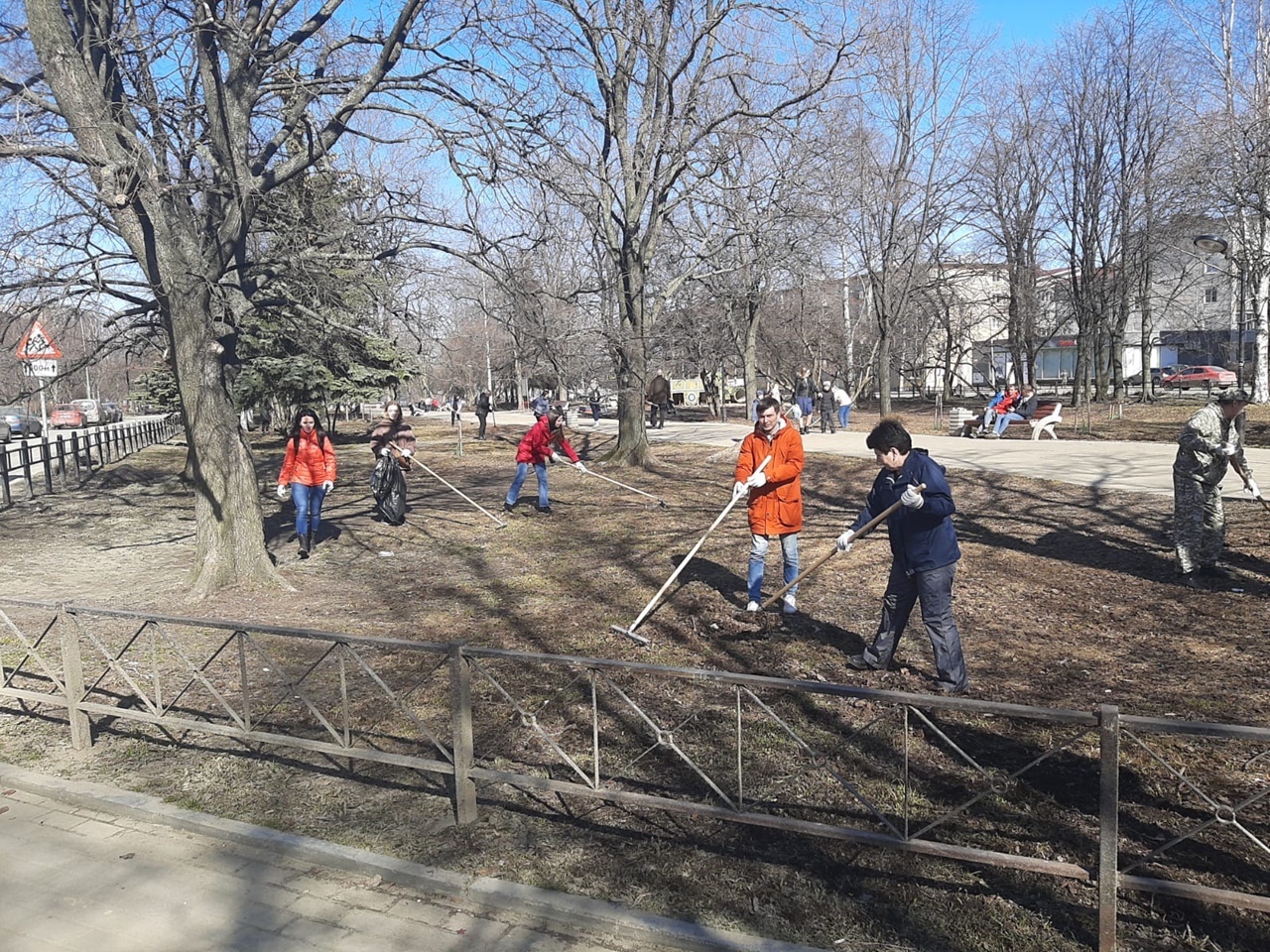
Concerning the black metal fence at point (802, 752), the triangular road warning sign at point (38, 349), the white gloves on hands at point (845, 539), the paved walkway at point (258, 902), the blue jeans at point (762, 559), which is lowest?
the paved walkway at point (258, 902)

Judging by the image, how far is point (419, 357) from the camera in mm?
10781

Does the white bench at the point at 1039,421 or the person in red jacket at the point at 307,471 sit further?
the white bench at the point at 1039,421

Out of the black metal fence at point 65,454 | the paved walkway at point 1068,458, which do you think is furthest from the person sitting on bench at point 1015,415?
the black metal fence at point 65,454

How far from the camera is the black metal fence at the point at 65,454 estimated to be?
50.2 ft

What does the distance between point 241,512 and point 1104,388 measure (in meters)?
33.7

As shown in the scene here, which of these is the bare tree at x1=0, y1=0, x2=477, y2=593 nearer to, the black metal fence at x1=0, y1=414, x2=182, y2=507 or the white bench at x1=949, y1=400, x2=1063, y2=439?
the black metal fence at x1=0, y1=414, x2=182, y2=507

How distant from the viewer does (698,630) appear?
7.34 meters

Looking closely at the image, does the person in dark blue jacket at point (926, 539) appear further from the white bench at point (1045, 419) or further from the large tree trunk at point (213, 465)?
the white bench at point (1045, 419)

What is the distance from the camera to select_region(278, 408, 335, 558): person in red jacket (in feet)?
33.7

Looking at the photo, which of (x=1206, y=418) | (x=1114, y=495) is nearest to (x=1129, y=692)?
(x=1206, y=418)

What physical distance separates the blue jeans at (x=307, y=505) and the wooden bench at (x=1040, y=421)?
16.3m

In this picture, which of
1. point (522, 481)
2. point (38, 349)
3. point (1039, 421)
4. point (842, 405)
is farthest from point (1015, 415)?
point (38, 349)

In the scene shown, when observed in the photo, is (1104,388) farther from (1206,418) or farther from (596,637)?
(596,637)

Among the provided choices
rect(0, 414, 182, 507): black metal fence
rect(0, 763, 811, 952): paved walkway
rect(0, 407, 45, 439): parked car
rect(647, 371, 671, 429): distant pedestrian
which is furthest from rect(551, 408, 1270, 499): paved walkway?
rect(0, 407, 45, 439): parked car
